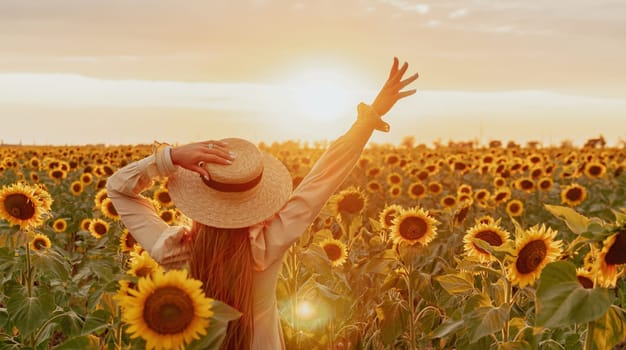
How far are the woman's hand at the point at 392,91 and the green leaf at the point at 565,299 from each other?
4.07ft

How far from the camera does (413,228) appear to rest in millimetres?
4727

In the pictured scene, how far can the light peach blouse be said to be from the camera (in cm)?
289

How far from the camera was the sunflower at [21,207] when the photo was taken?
4.52 m

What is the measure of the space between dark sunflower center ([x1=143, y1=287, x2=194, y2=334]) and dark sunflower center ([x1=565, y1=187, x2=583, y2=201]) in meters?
9.00

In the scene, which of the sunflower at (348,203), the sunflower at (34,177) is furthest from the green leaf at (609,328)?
the sunflower at (34,177)

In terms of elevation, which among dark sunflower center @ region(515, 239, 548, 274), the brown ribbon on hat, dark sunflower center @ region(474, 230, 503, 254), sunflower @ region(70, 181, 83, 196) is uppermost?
the brown ribbon on hat

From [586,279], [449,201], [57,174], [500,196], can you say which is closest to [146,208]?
[586,279]

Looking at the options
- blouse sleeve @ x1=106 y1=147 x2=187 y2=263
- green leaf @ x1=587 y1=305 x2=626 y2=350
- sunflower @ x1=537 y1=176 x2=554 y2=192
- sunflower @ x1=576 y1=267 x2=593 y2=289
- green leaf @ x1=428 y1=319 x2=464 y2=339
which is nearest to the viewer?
green leaf @ x1=587 y1=305 x2=626 y2=350

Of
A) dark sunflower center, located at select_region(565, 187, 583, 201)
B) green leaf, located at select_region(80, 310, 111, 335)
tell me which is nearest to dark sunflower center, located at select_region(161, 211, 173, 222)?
green leaf, located at select_region(80, 310, 111, 335)

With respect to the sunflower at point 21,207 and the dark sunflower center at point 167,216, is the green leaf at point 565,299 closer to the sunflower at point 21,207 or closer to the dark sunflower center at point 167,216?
the sunflower at point 21,207

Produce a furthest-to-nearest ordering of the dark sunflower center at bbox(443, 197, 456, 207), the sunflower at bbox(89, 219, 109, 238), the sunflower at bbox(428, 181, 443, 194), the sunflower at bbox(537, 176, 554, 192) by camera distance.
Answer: the sunflower at bbox(428, 181, 443, 194), the sunflower at bbox(537, 176, 554, 192), the dark sunflower center at bbox(443, 197, 456, 207), the sunflower at bbox(89, 219, 109, 238)

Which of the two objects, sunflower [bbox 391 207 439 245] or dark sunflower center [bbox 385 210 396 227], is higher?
sunflower [bbox 391 207 439 245]

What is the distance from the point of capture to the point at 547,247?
9.47 feet

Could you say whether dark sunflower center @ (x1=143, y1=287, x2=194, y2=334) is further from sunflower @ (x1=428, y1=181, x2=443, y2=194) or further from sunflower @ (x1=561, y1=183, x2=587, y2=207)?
sunflower @ (x1=428, y1=181, x2=443, y2=194)
